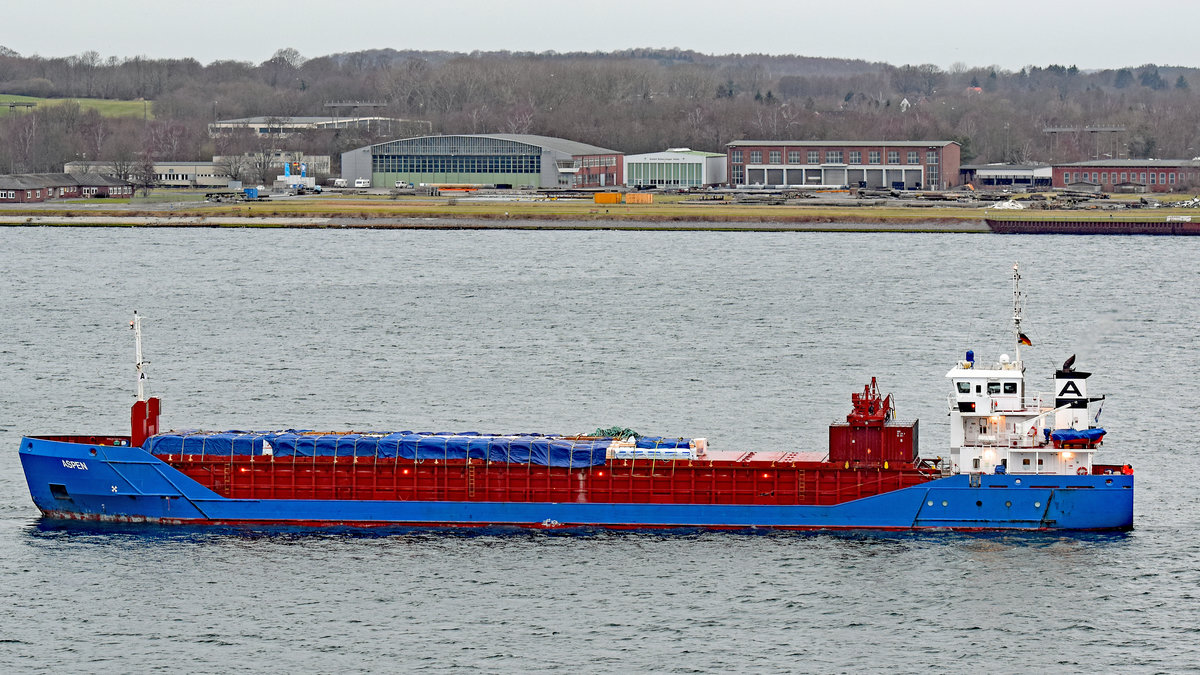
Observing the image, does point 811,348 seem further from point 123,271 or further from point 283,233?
point 283,233

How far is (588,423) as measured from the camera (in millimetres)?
69000

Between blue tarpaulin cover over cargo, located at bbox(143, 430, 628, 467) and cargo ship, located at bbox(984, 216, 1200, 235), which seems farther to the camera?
cargo ship, located at bbox(984, 216, 1200, 235)

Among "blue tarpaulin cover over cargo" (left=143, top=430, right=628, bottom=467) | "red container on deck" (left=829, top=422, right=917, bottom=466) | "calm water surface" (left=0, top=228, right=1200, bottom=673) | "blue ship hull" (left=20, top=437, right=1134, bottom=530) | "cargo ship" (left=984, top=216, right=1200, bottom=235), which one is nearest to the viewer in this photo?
"calm water surface" (left=0, top=228, right=1200, bottom=673)

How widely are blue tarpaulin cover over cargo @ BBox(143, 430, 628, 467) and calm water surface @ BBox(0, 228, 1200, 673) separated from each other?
8.99 ft

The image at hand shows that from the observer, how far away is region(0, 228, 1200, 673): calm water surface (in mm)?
44062

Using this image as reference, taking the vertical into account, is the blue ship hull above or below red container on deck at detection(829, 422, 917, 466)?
below

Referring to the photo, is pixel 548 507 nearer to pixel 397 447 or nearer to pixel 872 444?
pixel 397 447

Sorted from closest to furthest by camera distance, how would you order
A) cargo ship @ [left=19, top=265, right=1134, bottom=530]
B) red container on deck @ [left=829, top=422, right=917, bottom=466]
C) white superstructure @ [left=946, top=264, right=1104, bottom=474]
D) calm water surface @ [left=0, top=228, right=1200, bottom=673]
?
1. calm water surface @ [left=0, top=228, right=1200, bottom=673]
2. cargo ship @ [left=19, top=265, right=1134, bottom=530]
3. white superstructure @ [left=946, top=264, right=1104, bottom=474]
4. red container on deck @ [left=829, top=422, right=917, bottom=466]

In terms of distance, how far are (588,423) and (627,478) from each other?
15100 mm

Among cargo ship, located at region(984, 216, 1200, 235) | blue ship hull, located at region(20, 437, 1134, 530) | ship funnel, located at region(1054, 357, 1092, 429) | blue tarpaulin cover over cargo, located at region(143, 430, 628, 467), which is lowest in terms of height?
blue ship hull, located at region(20, 437, 1134, 530)

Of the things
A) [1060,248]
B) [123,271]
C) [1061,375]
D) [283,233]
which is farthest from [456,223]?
[1061,375]

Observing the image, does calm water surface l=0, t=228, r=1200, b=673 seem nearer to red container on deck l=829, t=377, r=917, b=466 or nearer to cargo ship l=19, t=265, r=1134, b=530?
cargo ship l=19, t=265, r=1134, b=530

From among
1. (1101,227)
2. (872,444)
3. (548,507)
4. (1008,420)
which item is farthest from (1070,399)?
(1101,227)

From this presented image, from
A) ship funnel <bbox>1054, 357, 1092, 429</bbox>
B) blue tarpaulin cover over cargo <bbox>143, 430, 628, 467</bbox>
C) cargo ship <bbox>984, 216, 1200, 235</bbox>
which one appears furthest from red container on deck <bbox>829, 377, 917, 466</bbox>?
cargo ship <bbox>984, 216, 1200, 235</bbox>
